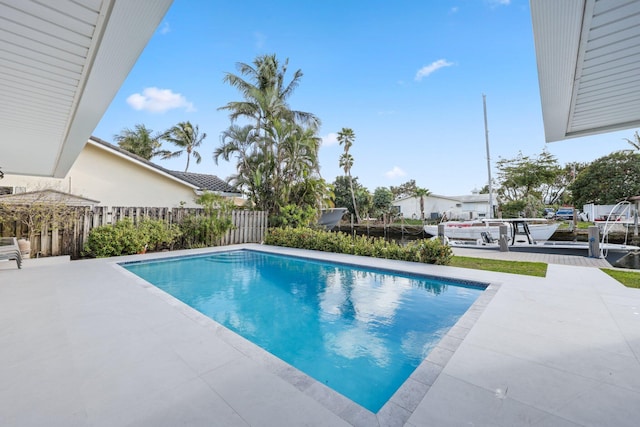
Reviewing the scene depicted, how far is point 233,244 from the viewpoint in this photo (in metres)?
12.5

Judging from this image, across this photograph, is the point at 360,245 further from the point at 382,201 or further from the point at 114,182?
the point at 382,201

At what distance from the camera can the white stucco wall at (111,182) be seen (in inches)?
426

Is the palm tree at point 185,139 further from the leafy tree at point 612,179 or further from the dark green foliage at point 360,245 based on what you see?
the leafy tree at point 612,179

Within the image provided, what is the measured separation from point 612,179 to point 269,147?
1205 inches

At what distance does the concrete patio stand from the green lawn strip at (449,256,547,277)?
2.17 m

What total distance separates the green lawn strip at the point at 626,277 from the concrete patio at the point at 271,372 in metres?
1.45

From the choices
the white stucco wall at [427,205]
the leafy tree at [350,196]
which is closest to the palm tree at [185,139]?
the leafy tree at [350,196]

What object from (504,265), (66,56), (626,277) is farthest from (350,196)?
(66,56)

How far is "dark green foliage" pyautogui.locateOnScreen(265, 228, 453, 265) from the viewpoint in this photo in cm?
762

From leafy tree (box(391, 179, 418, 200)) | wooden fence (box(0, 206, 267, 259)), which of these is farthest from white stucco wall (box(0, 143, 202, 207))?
leafy tree (box(391, 179, 418, 200))

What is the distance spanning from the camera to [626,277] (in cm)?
585

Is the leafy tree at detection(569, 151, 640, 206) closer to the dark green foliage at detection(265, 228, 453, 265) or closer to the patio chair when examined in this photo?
the dark green foliage at detection(265, 228, 453, 265)

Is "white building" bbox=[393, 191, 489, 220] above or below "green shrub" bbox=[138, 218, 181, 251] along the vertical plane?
above

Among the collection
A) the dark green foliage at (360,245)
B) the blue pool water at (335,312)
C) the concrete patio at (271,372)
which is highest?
the dark green foliage at (360,245)
